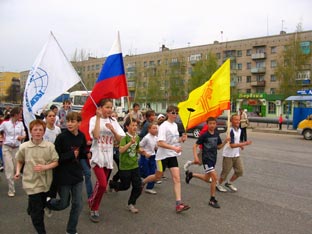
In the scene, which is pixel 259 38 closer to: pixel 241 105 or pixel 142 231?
pixel 241 105

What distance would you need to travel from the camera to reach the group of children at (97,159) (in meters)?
3.77

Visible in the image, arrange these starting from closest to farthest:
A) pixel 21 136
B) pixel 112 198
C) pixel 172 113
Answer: pixel 172 113 < pixel 112 198 < pixel 21 136

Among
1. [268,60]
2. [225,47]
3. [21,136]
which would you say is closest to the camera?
[21,136]

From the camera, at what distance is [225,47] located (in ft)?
219

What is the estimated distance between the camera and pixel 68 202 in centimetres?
397

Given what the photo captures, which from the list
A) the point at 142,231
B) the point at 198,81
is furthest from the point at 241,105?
the point at 142,231

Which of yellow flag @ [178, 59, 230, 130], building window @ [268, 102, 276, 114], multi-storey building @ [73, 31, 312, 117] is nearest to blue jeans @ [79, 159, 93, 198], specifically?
yellow flag @ [178, 59, 230, 130]

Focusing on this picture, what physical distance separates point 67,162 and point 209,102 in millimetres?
3582

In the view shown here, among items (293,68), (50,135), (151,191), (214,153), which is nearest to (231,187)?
(214,153)

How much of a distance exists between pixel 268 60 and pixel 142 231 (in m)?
62.7

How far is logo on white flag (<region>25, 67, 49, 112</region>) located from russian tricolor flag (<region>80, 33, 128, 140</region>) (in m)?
0.71

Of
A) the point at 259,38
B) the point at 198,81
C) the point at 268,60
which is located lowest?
the point at 198,81

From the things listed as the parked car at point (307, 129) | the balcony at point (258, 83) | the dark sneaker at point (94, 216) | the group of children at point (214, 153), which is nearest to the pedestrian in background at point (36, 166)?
the dark sneaker at point (94, 216)

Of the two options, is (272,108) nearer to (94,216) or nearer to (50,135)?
(50,135)
